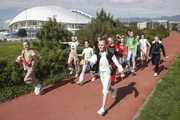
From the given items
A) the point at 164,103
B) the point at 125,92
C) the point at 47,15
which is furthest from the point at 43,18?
the point at 164,103

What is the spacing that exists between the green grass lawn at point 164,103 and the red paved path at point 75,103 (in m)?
0.27

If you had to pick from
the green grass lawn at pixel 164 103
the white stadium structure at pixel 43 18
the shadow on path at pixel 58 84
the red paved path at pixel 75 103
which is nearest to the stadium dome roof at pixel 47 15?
the white stadium structure at pixel 43 18

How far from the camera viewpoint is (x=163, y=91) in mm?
5531

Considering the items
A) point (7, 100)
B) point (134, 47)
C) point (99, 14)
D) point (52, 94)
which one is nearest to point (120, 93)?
point (52, 94)

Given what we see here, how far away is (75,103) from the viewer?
5.03 metres

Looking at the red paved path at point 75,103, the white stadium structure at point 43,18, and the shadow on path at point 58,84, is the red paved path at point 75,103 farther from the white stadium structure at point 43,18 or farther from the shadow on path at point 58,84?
the white stadium structure at point 43,18

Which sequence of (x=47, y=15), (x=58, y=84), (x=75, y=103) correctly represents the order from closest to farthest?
(x=75, y=103) → (x=58, y=84) → (x=47, y=15)

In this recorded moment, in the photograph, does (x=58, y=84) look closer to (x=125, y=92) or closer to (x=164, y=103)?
(x=125, y=92)

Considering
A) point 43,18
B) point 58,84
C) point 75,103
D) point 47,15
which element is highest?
point 47,15

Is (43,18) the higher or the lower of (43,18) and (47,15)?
the lower

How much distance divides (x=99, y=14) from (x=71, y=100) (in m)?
14.1

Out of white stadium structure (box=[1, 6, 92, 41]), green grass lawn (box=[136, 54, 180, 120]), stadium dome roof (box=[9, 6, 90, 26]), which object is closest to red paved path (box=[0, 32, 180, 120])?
green grass lawn (box=[136, 54, 180, 120])

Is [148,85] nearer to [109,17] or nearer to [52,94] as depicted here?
[52,94]

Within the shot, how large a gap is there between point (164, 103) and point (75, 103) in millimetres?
2260
